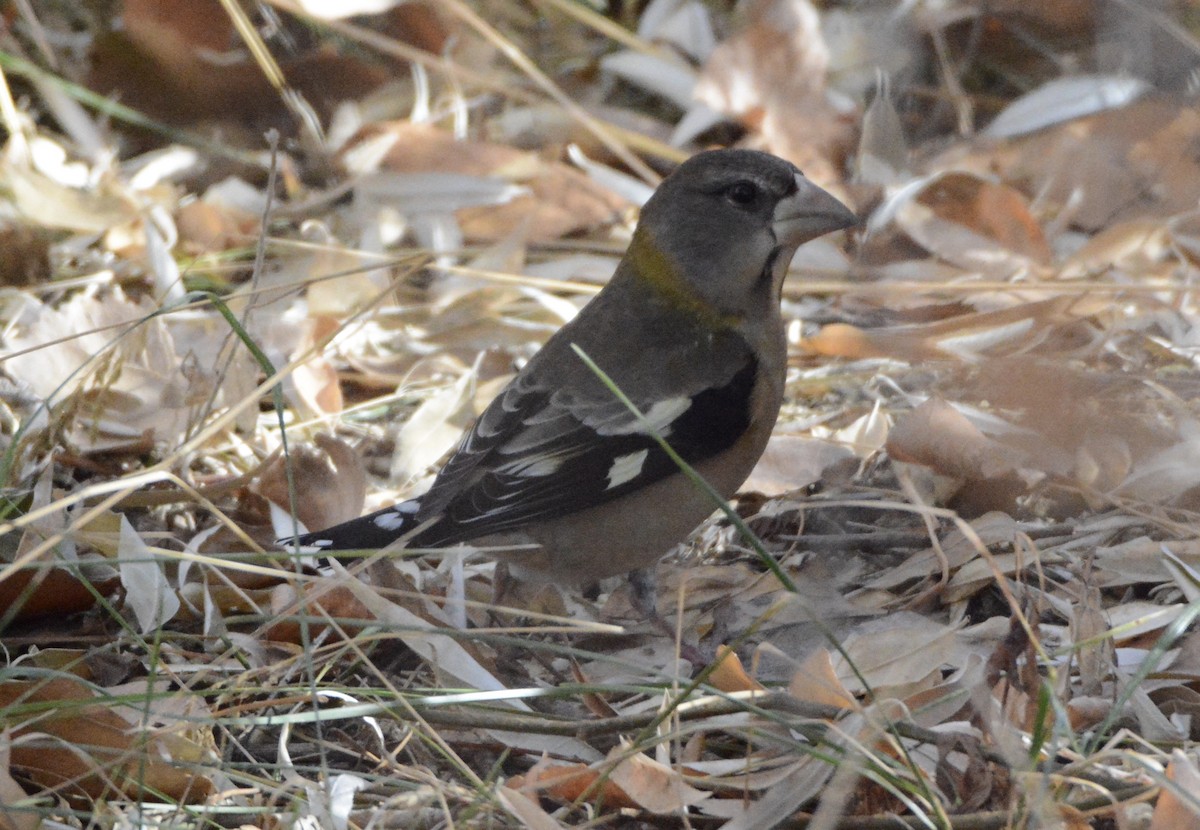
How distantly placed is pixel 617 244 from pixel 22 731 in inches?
103

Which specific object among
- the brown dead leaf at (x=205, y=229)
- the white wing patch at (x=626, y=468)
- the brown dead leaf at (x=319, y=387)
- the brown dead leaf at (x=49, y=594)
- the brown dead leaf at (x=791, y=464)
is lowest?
the brown dead leaf at (x=791, y=464)

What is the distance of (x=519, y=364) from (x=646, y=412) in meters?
1.03

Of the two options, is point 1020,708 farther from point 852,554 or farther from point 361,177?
point 361,177

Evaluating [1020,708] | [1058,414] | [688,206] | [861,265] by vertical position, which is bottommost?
[861,265]

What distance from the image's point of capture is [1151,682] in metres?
2.25

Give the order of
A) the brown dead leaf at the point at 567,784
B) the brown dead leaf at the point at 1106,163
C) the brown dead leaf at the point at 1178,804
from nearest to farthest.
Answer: the brown dead leaf at the point at 1178,804
the brown dead leaf at the point at 567,784
the brown dead leaf at the point at 1106,163

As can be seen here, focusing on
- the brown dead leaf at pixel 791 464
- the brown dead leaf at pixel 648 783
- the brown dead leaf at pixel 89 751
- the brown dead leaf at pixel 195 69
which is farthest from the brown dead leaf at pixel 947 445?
the brown dead leaf at pixel 195 69

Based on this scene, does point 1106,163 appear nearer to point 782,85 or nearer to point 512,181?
point 782,85

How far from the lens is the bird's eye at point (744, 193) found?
306 centimetres

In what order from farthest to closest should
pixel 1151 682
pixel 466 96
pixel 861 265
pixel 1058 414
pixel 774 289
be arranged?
1. pixel 466 96
2. pixel 861 265
3. pixel 774 289
4. pixel 1151 682
5. pixel 1058 414

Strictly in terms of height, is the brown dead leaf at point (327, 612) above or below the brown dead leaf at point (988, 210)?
above

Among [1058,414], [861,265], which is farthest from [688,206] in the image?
[1058,414]

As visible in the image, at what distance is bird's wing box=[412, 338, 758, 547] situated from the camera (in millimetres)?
2768

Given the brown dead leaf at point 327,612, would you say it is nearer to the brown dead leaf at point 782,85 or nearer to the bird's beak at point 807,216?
the bird's beak at point 807,216
